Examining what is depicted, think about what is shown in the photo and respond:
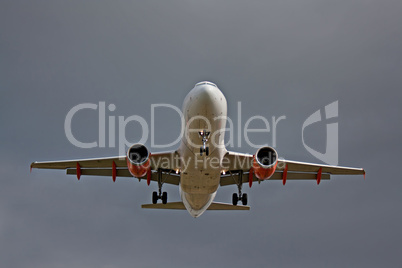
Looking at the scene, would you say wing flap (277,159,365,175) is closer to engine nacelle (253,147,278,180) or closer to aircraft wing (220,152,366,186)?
aircraft wing (220,152,366,186)

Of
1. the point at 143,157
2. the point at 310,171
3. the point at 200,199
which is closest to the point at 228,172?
the point at 200,199

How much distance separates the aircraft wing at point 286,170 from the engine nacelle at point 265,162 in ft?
7.29

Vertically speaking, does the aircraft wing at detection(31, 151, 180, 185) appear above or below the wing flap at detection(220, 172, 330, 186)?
above

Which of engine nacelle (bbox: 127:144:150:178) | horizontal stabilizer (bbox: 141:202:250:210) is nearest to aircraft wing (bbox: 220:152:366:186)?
horizontal stabilizer (bbox: 141:202:250:210)

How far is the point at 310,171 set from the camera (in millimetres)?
28922

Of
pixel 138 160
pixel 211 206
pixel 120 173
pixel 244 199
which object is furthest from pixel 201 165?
pixel 120 173

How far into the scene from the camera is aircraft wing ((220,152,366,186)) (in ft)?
87.5

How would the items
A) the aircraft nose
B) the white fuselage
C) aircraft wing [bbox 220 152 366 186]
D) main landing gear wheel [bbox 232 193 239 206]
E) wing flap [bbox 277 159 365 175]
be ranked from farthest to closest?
main landing gear wheel [bbox 232 193 239 206] → wing flap [bbox 277 159 365 175] → aircraft wing [bbox 220 152 366 186] → the white fuselage → the aircraft nose

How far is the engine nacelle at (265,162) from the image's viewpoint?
78.1 feet

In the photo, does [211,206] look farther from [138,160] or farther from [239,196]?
[138,160]

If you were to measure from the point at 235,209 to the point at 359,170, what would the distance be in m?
7.94

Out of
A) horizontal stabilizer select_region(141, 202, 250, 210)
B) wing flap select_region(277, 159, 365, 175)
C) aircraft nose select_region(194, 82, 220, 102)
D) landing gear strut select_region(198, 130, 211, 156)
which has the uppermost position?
aircraft nose select_region(194, 82, 220, 102)

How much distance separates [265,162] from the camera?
2433 centimetres

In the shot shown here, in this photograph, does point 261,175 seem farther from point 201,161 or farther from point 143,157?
point 143,157
